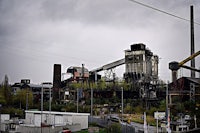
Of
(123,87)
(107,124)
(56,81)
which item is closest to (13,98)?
(56,81)

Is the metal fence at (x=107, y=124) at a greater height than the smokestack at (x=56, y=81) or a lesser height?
lesser

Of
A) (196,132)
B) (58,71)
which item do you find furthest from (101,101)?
(196,132)

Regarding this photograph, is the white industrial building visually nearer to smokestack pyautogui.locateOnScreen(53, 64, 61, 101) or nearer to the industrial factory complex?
the industrial factory complex

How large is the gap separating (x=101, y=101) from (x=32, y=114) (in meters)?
9.21

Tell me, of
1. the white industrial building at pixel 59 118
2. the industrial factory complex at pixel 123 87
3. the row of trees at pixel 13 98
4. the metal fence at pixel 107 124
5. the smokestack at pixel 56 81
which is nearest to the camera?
the metal fence at pixel 107 124

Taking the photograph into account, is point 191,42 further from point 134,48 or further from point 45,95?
point 45,95

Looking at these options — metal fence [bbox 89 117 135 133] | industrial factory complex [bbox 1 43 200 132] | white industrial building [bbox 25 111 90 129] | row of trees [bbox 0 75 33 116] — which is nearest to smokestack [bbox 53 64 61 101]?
industrial factory complex [bbox 1 43 200 132]

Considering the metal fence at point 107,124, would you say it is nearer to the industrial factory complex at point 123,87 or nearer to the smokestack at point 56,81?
the industrial factory complex at point 123,87

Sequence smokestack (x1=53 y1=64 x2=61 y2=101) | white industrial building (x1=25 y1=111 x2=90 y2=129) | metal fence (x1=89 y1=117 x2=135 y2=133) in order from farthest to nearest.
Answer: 1. smokestack (x1=53 y1=64 x2=61 y2=101)
2. white industrial building (x1=25 y1=111 x2=90 y2=129)
3. metal fence (x1=89 y1=117 x2=135 y2=133)

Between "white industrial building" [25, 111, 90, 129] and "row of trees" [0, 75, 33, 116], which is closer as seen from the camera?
"white industrial building" [25, 111, 90, 129]

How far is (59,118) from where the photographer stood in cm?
1881

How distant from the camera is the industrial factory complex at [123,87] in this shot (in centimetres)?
2430

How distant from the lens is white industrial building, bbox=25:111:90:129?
58.5ft

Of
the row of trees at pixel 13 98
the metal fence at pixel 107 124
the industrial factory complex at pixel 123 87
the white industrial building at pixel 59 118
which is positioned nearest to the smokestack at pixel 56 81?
the industrial factory complex at pixel 123 87
